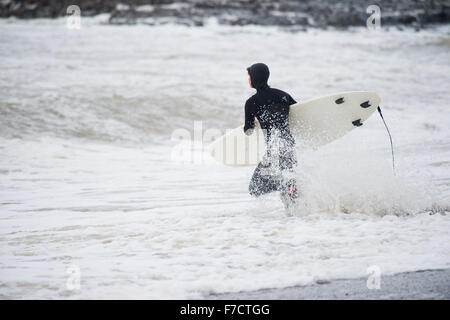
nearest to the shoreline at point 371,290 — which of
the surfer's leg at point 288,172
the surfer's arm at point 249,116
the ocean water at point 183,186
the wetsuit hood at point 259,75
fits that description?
the ocean water at point 183,186

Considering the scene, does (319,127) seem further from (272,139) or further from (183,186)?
(183,186)

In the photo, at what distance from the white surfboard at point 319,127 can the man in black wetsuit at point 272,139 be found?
0.47 metres

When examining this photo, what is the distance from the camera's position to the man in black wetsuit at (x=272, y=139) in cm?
471

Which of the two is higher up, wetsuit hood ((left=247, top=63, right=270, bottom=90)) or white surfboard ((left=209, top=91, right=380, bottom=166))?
wetsuit hood ((left=247, top=63, right=270, bottom=90))

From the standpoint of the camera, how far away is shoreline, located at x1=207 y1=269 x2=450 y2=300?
2947 millimetres

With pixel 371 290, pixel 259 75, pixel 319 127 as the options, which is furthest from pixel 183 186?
pixel 371 290

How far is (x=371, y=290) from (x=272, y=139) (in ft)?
6.71

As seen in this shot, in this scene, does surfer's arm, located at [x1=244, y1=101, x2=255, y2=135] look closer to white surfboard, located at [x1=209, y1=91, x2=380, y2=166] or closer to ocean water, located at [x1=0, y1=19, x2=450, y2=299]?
white surfboard, located at [x1=209, y1=91, x2=380, y2=166]

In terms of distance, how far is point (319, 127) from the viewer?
5.32 metres

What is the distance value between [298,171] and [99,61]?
48.7 ft

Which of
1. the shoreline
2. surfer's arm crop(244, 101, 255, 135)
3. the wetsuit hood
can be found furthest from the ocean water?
the wetsuit hood

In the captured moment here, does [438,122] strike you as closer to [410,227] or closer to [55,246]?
[410,227]

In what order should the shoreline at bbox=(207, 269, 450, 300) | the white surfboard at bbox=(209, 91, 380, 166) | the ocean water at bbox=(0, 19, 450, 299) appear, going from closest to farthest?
the shoreline at bbox=(207, 269, 450, 300) → the ocean water at bbox=(0, 19, 450, 299) → the white surfboard at bbox=(209, 91, 380, 166)

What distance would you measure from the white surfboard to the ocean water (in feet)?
0.89
